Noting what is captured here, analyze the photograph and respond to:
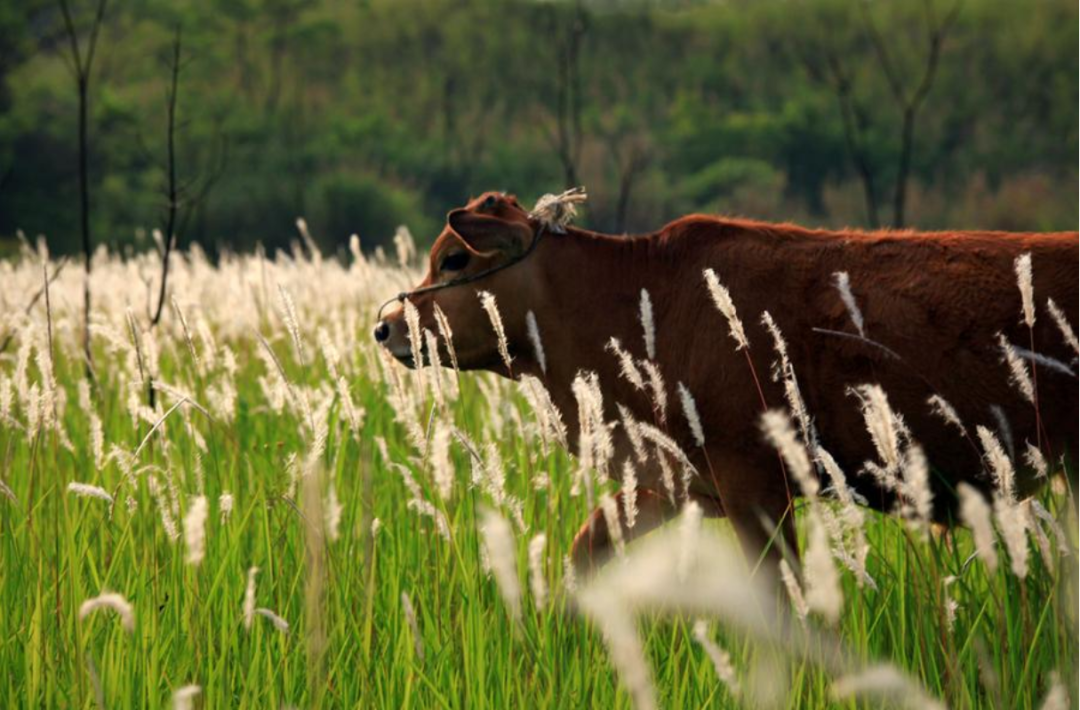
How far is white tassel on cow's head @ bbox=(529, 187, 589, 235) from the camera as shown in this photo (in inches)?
185

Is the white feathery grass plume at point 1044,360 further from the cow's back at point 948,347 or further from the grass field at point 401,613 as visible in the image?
the grass field at point 401,613

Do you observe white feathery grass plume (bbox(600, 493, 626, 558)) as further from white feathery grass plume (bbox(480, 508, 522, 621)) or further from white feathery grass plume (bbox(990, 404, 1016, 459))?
white feathery grass plume (bbox(990, 404, 1016, 459))

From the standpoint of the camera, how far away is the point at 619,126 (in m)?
44.8

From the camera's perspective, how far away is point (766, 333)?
13.5 feet

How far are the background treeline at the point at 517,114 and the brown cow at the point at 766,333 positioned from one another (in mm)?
28092

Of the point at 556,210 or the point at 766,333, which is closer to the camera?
the point at 766,333

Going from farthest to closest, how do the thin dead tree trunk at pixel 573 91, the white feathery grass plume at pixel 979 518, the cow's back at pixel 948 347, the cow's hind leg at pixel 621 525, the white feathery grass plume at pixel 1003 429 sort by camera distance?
the thin dead tree trunk at pixel 573 91
the cow's hind leg at pixel 621 525
the cow's back at pixel 948 347
the white feathery grass plume at pixel 1003 429
the white feathery grass plume at pixel 979 518

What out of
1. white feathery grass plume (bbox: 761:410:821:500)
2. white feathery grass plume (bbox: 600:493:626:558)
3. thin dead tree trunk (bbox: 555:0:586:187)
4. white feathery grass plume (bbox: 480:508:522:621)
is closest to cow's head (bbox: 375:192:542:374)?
white feathery grass plume (bbox: 600:493:626:558)

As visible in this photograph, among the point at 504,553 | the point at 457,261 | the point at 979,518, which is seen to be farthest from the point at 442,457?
the point at 457,261

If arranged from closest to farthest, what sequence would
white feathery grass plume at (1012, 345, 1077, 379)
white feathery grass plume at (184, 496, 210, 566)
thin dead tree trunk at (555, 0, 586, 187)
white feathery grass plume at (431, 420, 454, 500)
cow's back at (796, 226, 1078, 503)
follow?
1. white feathery grass plume at (184, 496, 210, 566)
2. white feathery grass plume at (431, 420, 454, 500)
3. white feathery grass plume at (1012, 345, 1077, 379)
4. cow's back at (796, 226, 1078, 503)
5. thin dead tree trunk at (555, 0, 586, 187)

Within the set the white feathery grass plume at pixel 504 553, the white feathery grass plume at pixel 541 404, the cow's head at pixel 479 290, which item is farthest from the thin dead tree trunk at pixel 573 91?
the white feathery grass plume at pixel 504 553

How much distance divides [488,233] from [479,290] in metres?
0.19

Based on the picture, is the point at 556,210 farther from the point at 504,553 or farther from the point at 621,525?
the point at 504,553

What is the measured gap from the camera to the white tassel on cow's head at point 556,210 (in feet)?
15.5
